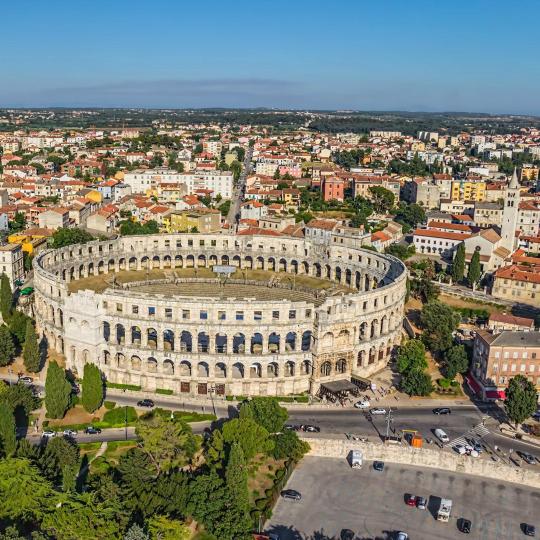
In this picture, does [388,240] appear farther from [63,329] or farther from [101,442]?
[101,442]

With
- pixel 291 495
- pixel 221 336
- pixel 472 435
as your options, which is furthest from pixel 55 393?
pixel 472 435

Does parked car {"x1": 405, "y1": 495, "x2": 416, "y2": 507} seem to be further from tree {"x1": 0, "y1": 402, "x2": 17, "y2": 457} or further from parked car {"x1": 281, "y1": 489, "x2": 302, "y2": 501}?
tree {"x1": 0, "y1": 402, "x2": 17, "y2": 457}

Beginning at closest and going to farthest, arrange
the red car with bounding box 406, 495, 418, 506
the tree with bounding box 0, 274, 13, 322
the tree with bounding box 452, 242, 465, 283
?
the red car with bounding box 406, 495, 418, 506
the tree with bounding box 0, 274, 13, 322
the tree with bounding box 452, 242, 465, 283

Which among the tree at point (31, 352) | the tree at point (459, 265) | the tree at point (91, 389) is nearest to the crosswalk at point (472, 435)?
the tree at point (91, 389)

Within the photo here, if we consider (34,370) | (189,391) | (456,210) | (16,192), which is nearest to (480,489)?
(189,391)

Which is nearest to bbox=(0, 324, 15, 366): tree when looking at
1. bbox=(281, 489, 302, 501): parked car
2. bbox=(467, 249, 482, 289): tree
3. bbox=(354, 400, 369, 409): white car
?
bbox=(281, 489, 302, 501): parked car

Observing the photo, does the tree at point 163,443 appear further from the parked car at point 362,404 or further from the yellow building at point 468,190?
the yellow building at point 468,190

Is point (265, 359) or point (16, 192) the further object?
point (16, 192)

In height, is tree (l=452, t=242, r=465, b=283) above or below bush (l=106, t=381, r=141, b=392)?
above
